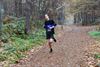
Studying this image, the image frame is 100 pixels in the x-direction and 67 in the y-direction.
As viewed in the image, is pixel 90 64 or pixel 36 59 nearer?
pixel 90 64

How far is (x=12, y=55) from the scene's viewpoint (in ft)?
46.1

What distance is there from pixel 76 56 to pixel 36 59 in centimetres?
218

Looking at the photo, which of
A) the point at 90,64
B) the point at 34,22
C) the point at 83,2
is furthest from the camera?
the point at 83,2

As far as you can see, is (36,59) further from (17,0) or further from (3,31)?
(17,0)

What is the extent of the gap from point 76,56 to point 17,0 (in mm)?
29162

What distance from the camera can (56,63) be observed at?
12.5 m

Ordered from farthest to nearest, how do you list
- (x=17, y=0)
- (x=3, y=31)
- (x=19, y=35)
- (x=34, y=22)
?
1. (x=17, y=0)
2. (x=34, y=22)
3. (x=19, y=35)
4. (x=3, y=31)

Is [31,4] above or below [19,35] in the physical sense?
above

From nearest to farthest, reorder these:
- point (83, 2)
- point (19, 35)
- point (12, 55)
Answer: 1. point (12, 55)
2. point (19, 35)
3. point (83, 2)

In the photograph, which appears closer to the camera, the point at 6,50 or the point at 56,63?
the point at 56,63

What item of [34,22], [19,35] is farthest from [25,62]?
[34,22]

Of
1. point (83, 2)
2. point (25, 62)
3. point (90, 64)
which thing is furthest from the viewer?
point (83, 2)

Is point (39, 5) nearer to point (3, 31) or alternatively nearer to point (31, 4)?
point (31, 4)

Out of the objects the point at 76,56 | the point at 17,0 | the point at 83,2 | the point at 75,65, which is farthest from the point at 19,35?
the point at 83,2
